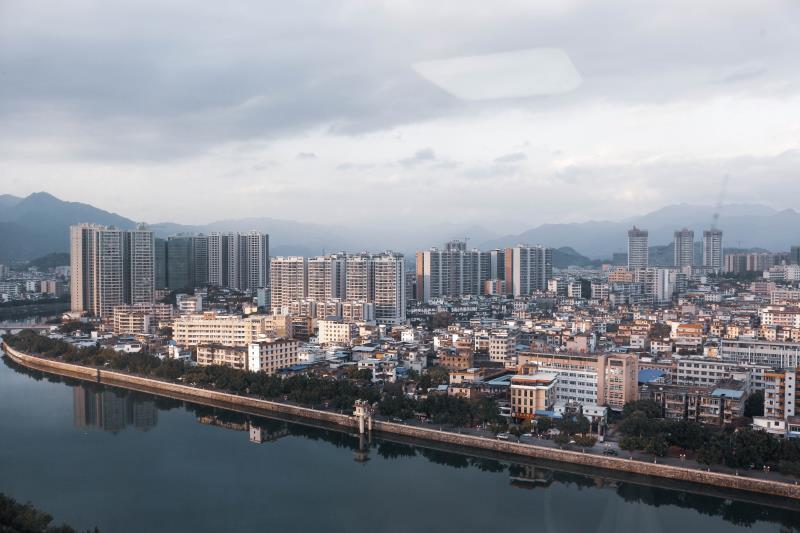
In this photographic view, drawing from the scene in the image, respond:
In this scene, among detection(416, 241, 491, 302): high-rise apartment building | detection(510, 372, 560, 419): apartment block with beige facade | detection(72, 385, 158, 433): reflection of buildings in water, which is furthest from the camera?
detection(416, 241, 491, 302): high-rise apartment building

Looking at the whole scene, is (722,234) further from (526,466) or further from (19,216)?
(19,216)

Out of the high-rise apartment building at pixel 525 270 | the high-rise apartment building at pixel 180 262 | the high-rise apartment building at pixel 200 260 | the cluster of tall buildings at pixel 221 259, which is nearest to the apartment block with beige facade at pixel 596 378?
the high-rise apartment building at pixel 525 270

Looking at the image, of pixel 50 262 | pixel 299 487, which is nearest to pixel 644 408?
pixel 299 487

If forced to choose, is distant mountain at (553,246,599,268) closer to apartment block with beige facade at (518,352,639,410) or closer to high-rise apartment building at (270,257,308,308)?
high-rise apartment building at (270,257,308,308)

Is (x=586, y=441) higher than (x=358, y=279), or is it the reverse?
(x=358, y=279)

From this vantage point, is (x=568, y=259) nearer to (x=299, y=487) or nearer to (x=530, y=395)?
(x=530, y=395)

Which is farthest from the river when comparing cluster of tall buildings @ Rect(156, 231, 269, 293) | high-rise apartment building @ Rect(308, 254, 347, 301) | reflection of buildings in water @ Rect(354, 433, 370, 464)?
cluster of tall buildings @ Rect(156, 231, 269, 293)

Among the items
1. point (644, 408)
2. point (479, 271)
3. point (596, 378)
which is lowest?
point (644, 408)
